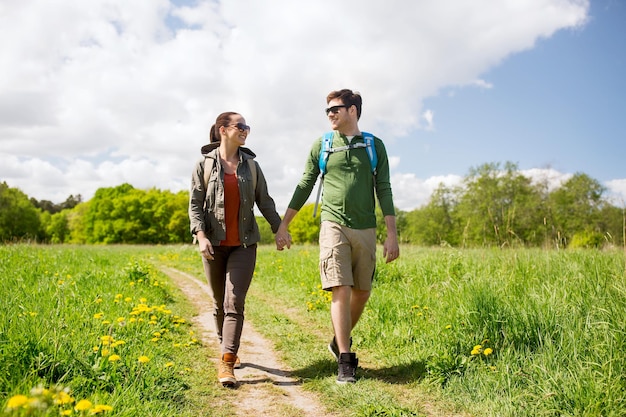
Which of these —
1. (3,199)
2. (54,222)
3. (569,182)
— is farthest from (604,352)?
(54,222)

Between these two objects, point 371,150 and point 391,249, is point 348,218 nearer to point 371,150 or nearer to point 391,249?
point 391,249

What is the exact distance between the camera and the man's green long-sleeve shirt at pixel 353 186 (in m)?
4.29

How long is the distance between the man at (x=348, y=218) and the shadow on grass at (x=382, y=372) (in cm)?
22

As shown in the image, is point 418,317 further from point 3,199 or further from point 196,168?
point 3,199

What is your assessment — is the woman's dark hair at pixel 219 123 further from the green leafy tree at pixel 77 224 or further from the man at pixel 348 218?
the green leafy tree at pixel 77 224

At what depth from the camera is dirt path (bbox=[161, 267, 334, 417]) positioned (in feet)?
12.0

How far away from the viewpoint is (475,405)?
138 inches

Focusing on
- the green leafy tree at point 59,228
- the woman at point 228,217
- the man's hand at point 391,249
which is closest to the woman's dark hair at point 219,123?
the woman at point 228,217

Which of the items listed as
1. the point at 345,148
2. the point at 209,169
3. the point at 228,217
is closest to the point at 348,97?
the point at 345,148

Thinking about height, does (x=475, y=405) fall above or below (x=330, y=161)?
below

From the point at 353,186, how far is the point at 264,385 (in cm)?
203

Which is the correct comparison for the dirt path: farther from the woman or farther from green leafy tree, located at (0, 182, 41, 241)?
green leafy tree, located at (0, 182, 41, 241)

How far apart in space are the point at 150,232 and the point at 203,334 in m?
63.6

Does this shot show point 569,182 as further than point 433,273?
Yes
